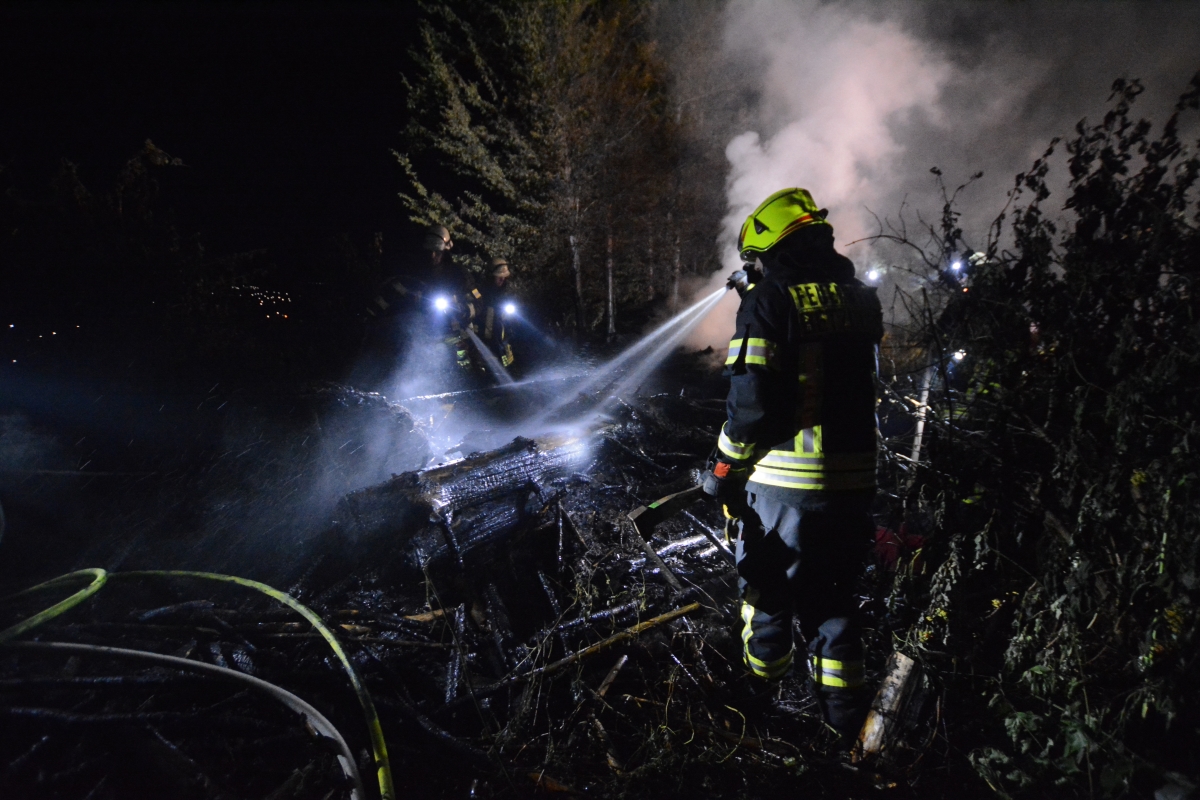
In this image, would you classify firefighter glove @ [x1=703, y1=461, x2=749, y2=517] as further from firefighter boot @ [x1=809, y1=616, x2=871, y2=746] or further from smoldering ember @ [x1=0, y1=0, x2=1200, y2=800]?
firefighter boot @ [x1=809, y1=616, x2=871, y2=746]

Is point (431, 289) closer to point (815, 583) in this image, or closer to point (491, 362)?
point (491, 362)

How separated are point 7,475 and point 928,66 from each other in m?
12.7

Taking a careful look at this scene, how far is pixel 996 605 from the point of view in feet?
7.84

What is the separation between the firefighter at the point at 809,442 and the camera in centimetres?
214

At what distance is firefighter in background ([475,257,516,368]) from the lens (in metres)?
8.92

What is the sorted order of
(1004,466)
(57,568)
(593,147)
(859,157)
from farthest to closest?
(593,147) → (859,157) → (57,568) → (1004,466)

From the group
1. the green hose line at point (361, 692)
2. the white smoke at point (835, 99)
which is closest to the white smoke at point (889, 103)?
the white smoke at point (835, 99)

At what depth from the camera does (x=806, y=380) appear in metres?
2.18

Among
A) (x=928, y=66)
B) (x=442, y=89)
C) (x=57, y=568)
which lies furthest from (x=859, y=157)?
(x=57, y=568)

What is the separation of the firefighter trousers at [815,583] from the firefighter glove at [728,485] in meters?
0.09

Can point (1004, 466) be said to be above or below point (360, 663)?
above

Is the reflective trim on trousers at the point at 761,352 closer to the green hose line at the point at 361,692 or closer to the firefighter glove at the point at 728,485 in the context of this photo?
the firefighter glove at the point at 728,485

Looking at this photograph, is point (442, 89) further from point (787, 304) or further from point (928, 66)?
point (787, 304)

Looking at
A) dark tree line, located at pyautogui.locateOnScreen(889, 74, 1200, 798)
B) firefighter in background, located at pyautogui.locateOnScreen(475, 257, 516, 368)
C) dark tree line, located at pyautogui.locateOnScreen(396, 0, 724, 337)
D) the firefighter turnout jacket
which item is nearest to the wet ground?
dark tree line, located at pyautogui.locateOnScreen(889, 74, 1200, 798)
